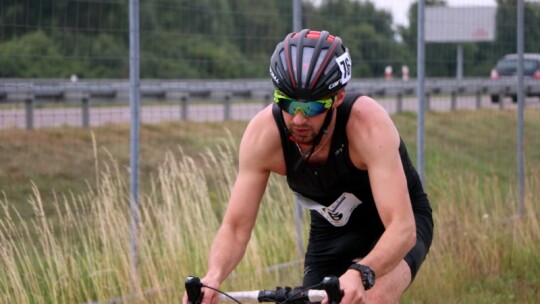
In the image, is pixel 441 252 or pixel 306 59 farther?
pixel 441 252

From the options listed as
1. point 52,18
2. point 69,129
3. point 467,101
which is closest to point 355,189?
point 52,18

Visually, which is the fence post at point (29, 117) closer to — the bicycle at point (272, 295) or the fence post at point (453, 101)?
the fence post at point (453, 101)

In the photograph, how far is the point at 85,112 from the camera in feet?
43.2

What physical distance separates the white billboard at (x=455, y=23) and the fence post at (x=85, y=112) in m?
3.93

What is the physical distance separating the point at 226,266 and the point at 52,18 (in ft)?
12.9

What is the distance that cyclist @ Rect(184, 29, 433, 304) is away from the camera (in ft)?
14.3

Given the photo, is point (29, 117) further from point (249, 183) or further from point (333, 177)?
point (333, 177)

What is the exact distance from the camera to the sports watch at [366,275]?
4.22m

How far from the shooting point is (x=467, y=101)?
12.6 metres

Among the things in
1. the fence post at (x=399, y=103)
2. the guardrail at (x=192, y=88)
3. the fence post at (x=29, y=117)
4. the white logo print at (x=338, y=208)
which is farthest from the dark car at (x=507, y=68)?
the white logo print at (x=338, y=208)

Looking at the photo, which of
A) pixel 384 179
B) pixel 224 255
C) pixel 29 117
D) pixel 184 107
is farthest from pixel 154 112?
pixel 384 179

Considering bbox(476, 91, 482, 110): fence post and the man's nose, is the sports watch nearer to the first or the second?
the man's nose

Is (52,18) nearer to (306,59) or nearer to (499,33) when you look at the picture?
(306,59)

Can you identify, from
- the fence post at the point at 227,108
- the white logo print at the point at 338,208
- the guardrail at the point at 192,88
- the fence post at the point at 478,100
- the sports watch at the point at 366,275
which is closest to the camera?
the sports watch at the point at 366,275
